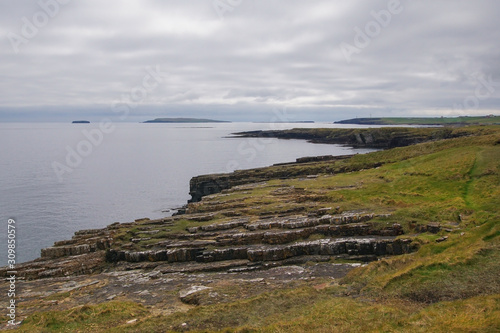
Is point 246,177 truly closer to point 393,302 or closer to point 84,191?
point 84,191

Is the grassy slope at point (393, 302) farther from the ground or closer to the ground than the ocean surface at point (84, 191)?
farther from the ground

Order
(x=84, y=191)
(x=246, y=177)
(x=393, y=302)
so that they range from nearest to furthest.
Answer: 1. (x=393, y=302)
2. (x=246, y=177)
3. (x=84, y=191)

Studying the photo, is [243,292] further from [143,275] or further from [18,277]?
[18,277]

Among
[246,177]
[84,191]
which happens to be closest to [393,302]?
[246,177]

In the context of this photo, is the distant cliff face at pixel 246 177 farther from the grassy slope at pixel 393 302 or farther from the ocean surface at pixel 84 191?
the grassy slope at pixel 393 302

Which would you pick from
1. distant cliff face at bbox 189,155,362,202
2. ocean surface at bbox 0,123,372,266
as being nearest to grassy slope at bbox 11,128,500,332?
ocean surface at bbox 0,123,372,266

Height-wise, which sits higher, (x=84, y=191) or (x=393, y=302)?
(x=393, y=302)

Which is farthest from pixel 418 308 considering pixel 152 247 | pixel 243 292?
pixel 152 247

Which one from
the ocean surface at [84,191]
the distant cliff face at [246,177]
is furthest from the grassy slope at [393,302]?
the distant cliff face at [246,177]

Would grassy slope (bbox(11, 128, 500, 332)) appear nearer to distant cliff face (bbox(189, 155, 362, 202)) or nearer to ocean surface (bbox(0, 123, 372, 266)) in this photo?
ocean surface (bbox(0, 123, 372, 266))

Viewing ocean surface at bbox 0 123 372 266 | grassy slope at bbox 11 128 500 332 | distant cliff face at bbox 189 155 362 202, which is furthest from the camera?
distant cliff face at bbox 189 155 362 202

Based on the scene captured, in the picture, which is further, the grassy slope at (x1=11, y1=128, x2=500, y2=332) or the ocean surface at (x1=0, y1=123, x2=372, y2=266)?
the ocean surface at (x1=0, y1=123, x2=372, y2=266)

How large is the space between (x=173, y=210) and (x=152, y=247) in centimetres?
3851

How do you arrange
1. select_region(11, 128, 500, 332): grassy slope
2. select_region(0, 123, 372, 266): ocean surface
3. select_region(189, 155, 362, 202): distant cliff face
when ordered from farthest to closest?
select_region(189, 155, 362, 202): distant cliff face < select_region(0, 123, 372, 266): ocean surface < select_region(11, 128, 500, 332): grassy slope
